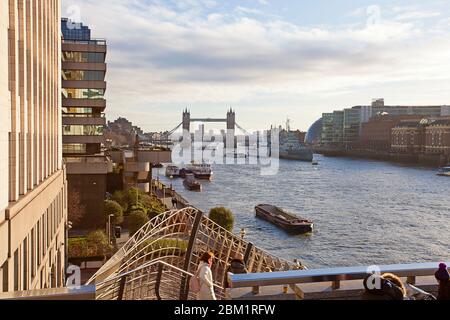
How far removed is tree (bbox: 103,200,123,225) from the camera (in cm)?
2772

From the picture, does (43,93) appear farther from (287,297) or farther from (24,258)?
(287,297)

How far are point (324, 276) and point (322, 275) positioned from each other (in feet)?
0.07

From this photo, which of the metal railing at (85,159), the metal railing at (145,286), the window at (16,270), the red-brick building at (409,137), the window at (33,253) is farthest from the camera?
the red-brick building at (409,137)

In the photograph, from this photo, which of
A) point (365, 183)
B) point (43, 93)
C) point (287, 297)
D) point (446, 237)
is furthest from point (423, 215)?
point (287, 297)

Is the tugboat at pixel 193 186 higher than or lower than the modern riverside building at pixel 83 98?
lower

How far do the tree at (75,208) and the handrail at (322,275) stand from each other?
2425cm

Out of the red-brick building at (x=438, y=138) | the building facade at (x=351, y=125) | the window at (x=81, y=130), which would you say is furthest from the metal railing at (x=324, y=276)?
the building facade at (x=351, y=125)

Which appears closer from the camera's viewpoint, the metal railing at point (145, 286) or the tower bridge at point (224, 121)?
the metal railing at point (145, 286)

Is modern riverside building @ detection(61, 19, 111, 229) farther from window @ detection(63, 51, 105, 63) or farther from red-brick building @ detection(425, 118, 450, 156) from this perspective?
red-brick building @ detection(425, 118, 450, 156)

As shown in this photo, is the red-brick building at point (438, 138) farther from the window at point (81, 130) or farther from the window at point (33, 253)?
the window at point (33, 253)

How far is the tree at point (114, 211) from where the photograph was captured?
27.7 m
